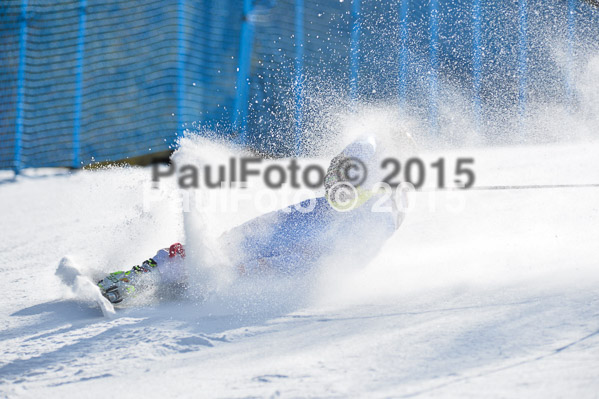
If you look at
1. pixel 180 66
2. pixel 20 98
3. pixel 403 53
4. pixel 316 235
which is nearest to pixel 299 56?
pixel 403 53

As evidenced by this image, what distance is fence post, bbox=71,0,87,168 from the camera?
8234mm

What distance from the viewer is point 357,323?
2082 millimetres

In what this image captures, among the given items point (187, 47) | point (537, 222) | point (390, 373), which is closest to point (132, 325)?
point (390, 373)

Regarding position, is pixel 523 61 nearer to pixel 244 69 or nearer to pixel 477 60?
pixel 477 60

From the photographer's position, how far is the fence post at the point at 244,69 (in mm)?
8133

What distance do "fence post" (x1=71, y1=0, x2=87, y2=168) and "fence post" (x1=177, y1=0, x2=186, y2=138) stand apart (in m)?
1.46

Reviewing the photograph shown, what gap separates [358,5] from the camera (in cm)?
838

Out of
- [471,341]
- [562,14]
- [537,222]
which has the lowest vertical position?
[471,341]

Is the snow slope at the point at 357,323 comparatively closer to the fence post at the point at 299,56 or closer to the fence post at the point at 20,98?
the fence post at the point at 299,56

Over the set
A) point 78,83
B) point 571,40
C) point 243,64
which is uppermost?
point 571,40

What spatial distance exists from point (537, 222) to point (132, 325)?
2490 millimetres

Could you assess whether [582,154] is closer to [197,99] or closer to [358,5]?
[358,5]

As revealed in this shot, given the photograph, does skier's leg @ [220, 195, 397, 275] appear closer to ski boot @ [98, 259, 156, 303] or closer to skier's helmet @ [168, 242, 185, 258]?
skier's helmet @ [168, 242, 185, 258]

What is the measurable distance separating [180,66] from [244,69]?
88cm
